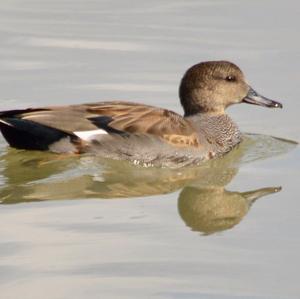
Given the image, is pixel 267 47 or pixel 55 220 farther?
pixel 267 47

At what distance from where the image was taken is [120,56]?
13.4m

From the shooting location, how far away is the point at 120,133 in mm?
11445

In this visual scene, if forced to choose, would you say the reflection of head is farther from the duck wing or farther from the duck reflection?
the duck wing

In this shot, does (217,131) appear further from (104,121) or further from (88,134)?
(88,134)

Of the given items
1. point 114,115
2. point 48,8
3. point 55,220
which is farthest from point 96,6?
point 55,220

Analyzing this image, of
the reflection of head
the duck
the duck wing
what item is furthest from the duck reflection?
the duck wing

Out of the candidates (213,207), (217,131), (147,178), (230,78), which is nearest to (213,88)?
(230,78)

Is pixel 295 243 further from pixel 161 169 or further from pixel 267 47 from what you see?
pixel 267 47

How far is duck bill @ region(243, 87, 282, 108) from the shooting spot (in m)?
11.9

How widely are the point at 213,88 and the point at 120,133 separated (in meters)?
1.24

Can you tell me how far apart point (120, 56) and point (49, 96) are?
1.28m

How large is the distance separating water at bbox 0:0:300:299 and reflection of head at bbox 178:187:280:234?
0.02m

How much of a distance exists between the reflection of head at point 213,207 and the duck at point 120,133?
995mm

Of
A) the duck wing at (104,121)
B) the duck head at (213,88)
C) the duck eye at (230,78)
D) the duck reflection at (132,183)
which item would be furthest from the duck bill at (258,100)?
the duck wing at (104,121)
